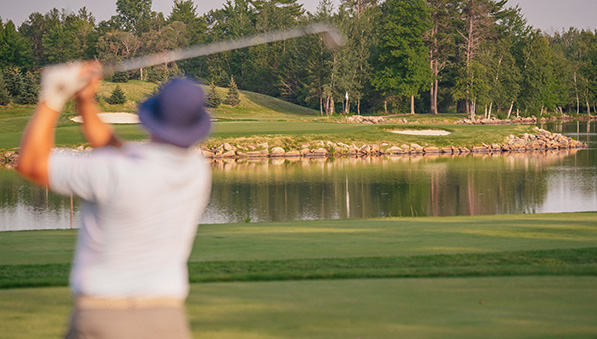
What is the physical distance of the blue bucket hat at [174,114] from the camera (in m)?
2.64

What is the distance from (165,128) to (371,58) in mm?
76552

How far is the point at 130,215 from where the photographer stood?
101 inches

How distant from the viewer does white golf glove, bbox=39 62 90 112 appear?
2.55 metres

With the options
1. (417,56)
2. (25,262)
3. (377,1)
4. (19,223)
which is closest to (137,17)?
(377,1)

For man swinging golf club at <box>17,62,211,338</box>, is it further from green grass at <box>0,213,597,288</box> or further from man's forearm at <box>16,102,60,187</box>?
green grass at <box>0,213,597,288</box>

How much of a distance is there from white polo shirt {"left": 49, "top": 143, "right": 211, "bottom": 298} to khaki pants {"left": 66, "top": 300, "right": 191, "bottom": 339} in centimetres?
6

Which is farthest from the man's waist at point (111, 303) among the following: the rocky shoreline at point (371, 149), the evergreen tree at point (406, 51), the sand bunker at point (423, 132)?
the evergreen tree at point (406, 51)

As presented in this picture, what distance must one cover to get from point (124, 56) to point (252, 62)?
15960 mm

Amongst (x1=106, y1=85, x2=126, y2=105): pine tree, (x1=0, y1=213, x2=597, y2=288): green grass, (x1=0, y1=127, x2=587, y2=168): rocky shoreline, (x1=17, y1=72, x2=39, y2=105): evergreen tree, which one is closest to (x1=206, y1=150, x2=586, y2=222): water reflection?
(x1=0, y1=127, x2=587, y2=168): rocky shoreline

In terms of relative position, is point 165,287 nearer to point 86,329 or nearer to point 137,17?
point 86,329

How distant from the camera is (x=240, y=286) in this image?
21.2 feet

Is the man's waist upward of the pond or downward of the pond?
upward

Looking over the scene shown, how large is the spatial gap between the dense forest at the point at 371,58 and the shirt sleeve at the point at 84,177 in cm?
5482

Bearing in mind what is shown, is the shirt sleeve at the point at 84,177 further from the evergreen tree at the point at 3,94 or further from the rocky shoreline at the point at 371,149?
the evergreen tree at the point at 3,94
